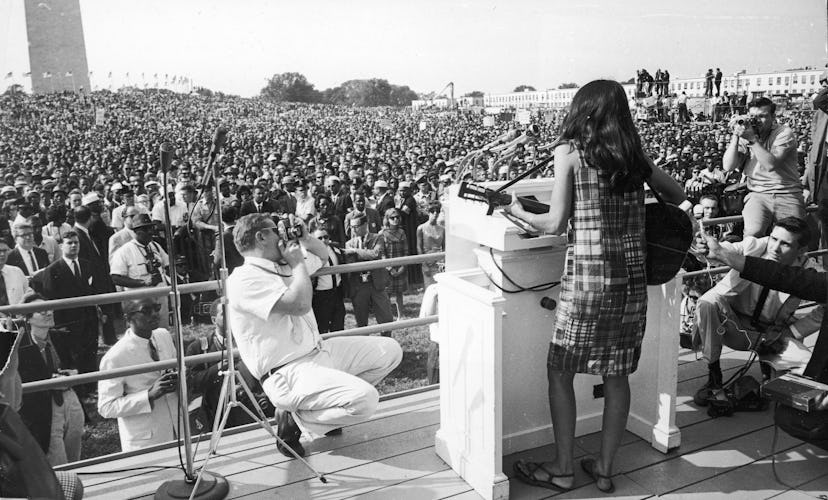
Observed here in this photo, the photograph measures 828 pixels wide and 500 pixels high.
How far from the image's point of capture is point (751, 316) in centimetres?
331

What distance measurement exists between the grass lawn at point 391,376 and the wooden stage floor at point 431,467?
2.72m

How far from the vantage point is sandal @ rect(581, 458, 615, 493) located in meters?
2.42

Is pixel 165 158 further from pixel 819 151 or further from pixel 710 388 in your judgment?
pixel 819 151

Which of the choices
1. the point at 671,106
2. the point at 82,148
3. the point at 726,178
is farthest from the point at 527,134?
the point at 82,148

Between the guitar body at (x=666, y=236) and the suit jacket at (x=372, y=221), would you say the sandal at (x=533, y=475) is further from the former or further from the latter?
the suit jacket at (x=372, y=221)

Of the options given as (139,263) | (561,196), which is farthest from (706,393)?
(139,263)

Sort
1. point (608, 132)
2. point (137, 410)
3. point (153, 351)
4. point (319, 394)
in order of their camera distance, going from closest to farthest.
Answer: point (608, 132) → point (319, 394) → point (137, 410) → point (153, 351)

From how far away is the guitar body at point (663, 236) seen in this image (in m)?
2.35

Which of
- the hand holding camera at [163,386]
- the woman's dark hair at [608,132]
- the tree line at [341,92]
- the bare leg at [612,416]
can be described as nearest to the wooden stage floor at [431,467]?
the bare leg at [612,416]

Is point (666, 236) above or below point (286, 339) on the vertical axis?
above

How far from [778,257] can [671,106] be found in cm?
415

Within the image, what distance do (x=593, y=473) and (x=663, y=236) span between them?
3.17 feet

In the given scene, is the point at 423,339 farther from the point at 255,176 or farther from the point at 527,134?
the point at 527,134

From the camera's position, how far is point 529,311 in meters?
2.68
